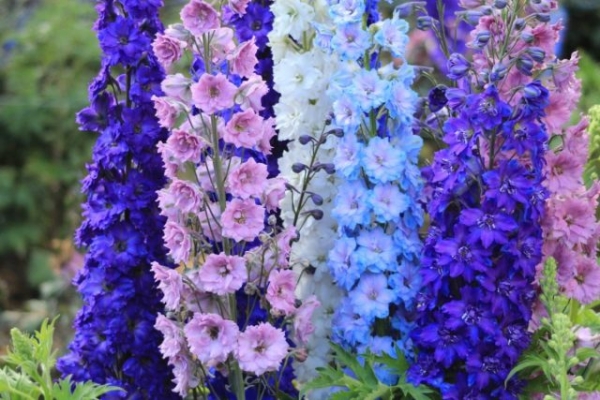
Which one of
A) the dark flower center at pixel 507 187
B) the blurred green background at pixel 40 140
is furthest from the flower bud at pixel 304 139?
the blurred green background at pixel 40 140

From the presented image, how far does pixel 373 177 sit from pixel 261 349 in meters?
0.45

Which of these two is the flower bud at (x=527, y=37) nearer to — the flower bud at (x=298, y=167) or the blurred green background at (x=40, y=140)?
the flower bud at (x=298, y=167)

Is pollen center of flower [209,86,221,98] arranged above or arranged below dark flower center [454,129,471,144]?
above

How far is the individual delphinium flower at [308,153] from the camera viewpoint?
2.47m

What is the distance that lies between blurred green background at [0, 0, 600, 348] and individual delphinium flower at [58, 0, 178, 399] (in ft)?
11.3

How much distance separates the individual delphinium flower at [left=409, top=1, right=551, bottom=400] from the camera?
2.27m

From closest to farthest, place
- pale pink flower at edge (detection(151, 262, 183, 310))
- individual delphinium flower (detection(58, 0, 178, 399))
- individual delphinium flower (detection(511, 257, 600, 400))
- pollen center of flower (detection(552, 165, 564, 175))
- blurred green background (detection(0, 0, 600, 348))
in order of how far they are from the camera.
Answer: individual delphinium flower (detection(511, 257, 600, 400)) < pale pink flower at edge (detection(151, 262, 183, 310)) < pollen center of flower (detection(552, 165, 564, 175)) < individual delphinium flower (detection(58, 0, 178, 399)) < blurred green background (detection(0, 0, 600, 348))

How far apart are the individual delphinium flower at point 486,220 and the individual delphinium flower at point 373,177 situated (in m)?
0.09

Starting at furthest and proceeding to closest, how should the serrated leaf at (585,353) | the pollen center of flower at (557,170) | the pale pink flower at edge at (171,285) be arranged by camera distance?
the pollen center of flower at (557,170) < the pale pink flower at edge at (171,285) < the serrated leaf at (585,353)

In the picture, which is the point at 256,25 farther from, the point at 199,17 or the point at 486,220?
the point at 486,220

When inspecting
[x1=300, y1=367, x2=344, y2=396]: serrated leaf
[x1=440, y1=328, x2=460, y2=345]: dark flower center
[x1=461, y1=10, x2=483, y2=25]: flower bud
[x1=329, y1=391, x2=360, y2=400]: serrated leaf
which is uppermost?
[x1=461, y1=10, x2=483, y2=25]: flower bud

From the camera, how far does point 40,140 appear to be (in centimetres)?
656

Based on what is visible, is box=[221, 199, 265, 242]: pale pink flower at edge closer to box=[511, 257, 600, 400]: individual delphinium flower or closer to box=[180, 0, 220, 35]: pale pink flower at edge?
box=[180, 0, 220, 35]: pale pink flower at edge

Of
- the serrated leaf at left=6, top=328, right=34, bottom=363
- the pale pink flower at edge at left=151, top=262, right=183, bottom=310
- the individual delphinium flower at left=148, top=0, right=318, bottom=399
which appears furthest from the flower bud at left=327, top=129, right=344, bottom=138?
the serrated leaf at left=6, top=328, right=34, bottom=363
